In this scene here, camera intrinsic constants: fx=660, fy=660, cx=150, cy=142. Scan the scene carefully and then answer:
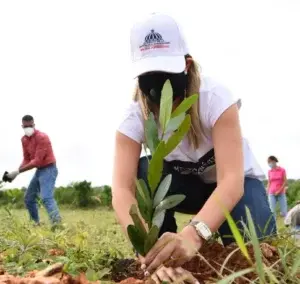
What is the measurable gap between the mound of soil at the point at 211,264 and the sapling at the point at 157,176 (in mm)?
141

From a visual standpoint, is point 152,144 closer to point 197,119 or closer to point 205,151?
point 197,119

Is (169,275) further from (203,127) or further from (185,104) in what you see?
(203,127)

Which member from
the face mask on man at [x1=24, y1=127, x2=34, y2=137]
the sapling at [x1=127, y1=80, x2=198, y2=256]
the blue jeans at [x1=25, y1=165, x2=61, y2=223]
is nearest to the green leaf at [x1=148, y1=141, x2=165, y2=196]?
the sapling at [x1=127, y1=80, x2=198, y2=256]

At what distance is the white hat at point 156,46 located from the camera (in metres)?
2.18

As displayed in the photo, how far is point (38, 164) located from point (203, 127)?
5149 mm

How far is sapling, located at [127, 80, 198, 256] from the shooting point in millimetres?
1747

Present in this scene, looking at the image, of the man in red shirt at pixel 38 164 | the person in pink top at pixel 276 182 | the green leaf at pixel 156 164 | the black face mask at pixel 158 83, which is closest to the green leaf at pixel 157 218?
the green leaf at pixel 156 164

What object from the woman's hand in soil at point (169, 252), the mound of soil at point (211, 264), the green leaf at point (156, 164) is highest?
the green leaf at point (156, 164)

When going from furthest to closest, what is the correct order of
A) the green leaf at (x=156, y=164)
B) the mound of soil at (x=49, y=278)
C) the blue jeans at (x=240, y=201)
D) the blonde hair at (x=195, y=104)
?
1. the blue jeans at (x=240, y=201)
2. the blonde hair at (x=195, y=104)
3. the green leaf at (x=156, y=164)
4. the mound of soil at (x=49, y=278)

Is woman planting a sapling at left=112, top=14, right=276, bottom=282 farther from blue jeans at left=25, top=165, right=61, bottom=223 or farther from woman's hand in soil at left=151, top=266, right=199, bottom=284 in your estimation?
blue jeans at left=25, top=165, right=61, bottom=223

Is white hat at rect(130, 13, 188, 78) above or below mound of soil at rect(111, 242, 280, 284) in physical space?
above

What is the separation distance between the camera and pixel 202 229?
204 cm

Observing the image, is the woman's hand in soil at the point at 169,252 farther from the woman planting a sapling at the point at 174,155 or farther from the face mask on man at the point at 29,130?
the face mask on man at the point at 29,130

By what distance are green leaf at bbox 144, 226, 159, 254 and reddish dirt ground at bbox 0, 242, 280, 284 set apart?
9 cm
